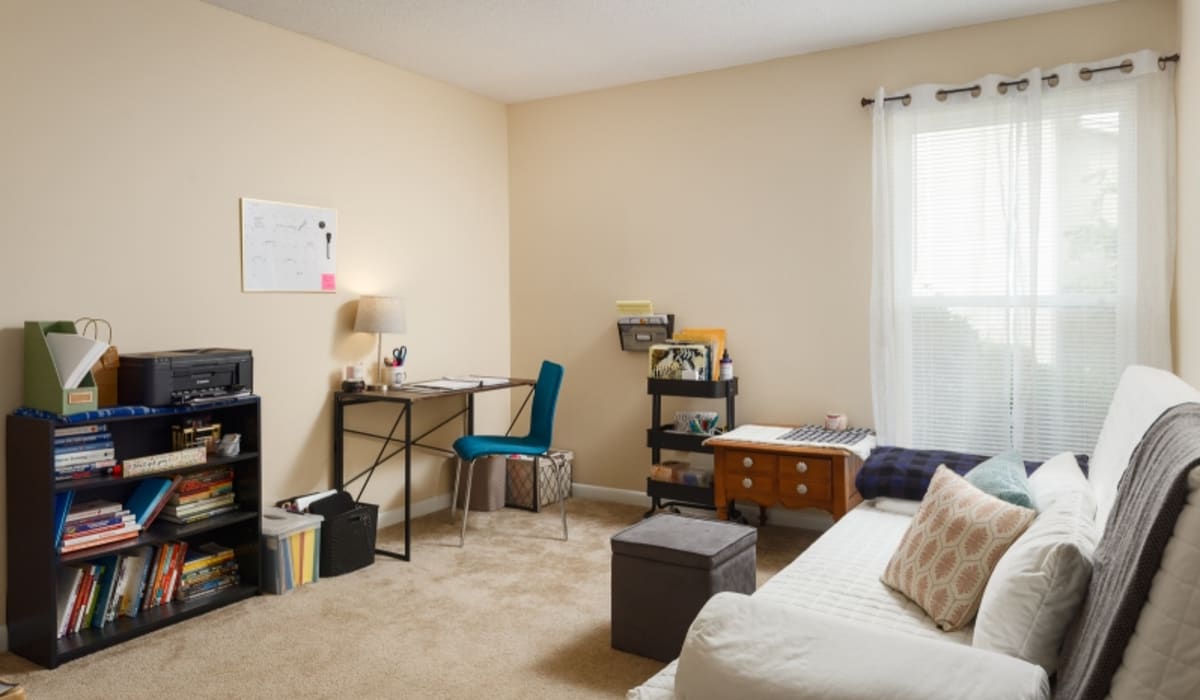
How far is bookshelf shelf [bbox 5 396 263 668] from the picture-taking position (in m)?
2.81

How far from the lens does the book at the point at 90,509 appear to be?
9.67 ft

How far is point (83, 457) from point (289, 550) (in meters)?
0.91

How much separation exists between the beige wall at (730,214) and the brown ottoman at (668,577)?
1650 mm

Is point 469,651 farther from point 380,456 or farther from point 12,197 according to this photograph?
point 12,197

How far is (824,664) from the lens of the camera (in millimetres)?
1433

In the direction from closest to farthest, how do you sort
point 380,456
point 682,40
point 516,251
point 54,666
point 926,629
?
point 926,629, point 54,666, point 682,40, point 380,456, point 516,251

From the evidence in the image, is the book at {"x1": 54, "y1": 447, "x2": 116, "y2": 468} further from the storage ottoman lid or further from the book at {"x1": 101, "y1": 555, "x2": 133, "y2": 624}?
the storage ottoman lid

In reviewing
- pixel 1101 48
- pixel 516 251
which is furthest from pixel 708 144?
pixel 1101 48

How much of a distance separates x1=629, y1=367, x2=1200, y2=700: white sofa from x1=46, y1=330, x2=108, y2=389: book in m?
2.28

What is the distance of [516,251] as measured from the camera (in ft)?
17.6

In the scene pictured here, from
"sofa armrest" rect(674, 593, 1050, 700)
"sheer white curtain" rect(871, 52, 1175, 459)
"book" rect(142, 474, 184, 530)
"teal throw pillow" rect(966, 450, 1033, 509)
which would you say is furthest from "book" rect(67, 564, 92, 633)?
"sheer white curtain" rect(871, 52, 1175, 459)

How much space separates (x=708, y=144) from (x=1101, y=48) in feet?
6.19

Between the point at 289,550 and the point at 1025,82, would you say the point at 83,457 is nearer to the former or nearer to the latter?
the point at 289,550

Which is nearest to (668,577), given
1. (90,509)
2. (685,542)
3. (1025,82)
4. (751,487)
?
(685,542)
